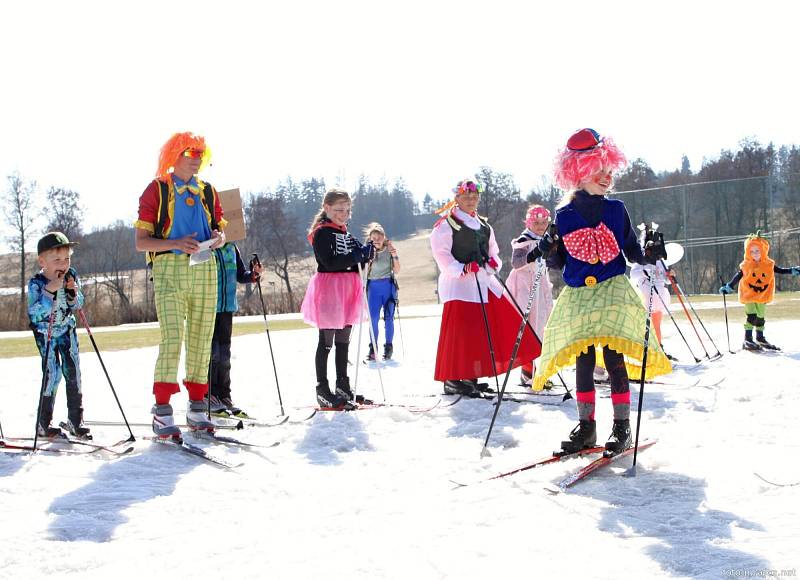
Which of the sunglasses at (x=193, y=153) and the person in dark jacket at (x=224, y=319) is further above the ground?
the sunglasses at (x=193, y=153)

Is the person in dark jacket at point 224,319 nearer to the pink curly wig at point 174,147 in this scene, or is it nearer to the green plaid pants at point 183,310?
the green plaid pants at point 183,310

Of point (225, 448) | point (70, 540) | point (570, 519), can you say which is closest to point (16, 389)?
point (225, 448)

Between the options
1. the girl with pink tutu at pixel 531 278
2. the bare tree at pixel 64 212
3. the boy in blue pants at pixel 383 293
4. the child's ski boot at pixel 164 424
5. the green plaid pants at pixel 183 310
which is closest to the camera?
the child's ski boot at pixel 164 424

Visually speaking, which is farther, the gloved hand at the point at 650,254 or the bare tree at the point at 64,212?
the bare tree at the point at 64,212

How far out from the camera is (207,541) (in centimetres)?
293

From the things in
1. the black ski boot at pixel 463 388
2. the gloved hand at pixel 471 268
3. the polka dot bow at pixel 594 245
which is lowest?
the black ski boot at pixel 463 388

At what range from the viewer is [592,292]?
4270mm

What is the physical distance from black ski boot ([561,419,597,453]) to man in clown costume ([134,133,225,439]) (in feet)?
7.66

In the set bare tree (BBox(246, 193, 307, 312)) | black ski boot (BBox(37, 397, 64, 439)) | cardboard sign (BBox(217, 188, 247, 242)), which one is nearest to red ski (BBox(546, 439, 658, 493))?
black ski boot (BBox(37, 397, 64, 439))

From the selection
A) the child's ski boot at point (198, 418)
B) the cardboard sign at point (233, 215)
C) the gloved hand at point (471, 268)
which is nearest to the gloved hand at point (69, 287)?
the child's ski boot at point (198, 418)

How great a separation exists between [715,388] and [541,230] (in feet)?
7.07

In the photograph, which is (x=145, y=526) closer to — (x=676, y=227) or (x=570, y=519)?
(x=570, y=519)

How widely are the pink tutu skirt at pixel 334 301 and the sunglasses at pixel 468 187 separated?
1218 mm

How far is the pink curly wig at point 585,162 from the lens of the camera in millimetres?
4297
